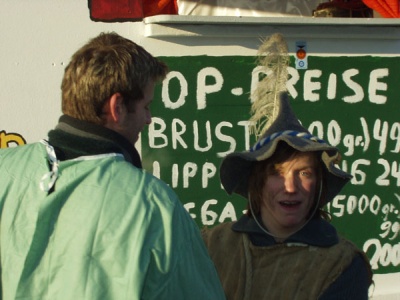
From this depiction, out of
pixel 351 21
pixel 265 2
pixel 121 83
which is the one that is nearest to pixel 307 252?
pixel 121 83

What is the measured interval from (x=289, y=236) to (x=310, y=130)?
2.22m

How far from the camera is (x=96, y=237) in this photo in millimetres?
1468

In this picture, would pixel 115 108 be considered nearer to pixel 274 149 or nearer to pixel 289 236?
pixel 274 149

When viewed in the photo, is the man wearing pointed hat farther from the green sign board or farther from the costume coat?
the green sign board

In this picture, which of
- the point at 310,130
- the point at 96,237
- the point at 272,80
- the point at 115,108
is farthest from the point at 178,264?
the point at 310,130

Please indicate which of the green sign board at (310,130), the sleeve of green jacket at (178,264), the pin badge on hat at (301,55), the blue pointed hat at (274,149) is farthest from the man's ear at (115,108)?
the pin badge on hat at (301,55)

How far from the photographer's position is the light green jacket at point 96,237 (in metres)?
1.46

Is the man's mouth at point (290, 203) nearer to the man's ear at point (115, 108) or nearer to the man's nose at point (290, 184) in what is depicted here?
the man's nose at point (290, 184)

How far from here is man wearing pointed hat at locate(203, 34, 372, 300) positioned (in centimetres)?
197

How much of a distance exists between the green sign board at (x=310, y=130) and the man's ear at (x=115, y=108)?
2309 millimetres

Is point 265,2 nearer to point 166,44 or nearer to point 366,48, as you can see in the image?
point 366,48

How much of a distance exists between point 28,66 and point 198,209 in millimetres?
1285

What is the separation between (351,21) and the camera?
412 centimetres

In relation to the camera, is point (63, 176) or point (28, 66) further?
point (28, 66)
